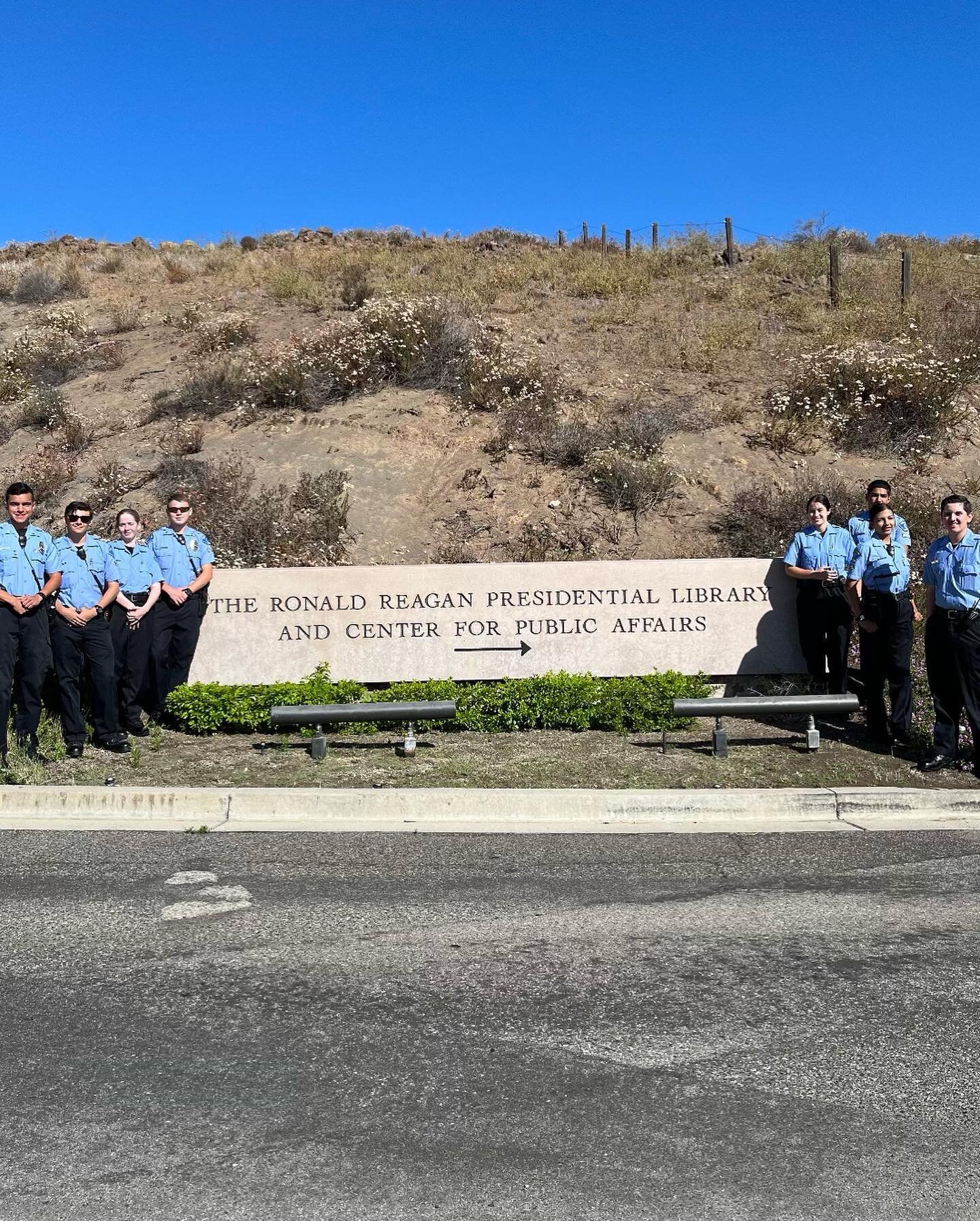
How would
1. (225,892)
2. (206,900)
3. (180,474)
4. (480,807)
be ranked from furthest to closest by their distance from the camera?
(180,474) < (480,807) < (225,892) < (206,900)

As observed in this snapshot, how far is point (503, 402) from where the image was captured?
17609 millimetres

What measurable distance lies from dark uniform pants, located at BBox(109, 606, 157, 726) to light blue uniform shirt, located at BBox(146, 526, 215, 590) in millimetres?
364

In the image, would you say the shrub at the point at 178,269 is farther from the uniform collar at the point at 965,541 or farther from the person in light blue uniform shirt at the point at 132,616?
the uniform collar at the point at 965,541

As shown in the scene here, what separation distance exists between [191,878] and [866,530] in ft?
19.6

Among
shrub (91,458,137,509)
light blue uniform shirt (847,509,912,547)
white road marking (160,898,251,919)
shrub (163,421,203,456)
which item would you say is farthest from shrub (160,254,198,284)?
white road marking (160,898,251,919)

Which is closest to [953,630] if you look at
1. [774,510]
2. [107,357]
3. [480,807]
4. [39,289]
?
[480,807]

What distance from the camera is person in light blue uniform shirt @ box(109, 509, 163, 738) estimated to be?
9.23 meters

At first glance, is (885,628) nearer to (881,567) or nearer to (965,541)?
(881,567)

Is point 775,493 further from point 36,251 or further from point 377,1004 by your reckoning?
point 36,251

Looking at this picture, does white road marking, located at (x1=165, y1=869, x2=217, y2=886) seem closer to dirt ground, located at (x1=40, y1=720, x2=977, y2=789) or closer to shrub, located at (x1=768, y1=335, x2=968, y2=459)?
dirt ground, located at (x1=40, y1=720, x2=977, y2=789)

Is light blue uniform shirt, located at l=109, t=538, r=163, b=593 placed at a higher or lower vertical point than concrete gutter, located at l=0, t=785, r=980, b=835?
higher

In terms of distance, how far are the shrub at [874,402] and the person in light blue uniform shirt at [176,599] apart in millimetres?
10175

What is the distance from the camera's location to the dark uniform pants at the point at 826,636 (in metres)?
9.52

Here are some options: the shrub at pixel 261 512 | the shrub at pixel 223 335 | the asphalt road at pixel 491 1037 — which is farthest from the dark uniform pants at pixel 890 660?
the shrub at pixel 223 335
